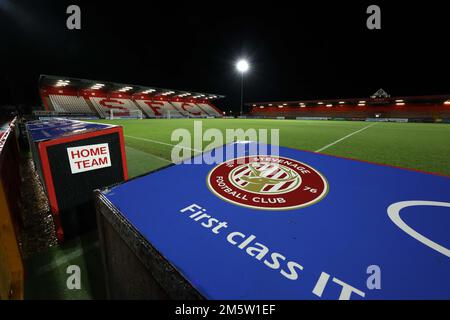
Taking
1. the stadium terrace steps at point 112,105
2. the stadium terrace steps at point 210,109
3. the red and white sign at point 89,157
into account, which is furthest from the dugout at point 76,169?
the stadium terrace steps at point 210,109

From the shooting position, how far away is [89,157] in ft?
5.51

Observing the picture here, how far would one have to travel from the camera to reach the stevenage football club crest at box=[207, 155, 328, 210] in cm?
103

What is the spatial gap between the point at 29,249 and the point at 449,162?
5.97 m

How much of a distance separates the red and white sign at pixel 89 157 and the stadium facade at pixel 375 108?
25.5 meters

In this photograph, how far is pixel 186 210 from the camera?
3.11 feet

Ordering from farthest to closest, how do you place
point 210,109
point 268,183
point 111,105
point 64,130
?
point 210,109 < point 111,105 < point 64,130 < point 268,183

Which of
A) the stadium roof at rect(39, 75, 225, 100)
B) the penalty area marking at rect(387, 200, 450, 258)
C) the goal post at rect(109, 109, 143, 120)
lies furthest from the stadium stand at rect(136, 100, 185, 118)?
the penalty area marking at rect(387, 200, 450, 258)

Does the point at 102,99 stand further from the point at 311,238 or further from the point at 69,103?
the point at 311,238

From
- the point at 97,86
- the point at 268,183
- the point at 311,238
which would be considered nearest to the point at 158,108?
the point at 97,86

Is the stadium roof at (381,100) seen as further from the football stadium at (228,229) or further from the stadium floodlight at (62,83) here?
the football stadium at (228,229)

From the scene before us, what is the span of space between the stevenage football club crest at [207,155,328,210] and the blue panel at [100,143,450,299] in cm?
6

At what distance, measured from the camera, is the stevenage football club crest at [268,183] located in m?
1.03

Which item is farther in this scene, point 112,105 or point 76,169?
point 112,105

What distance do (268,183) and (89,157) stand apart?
5.08 feet
